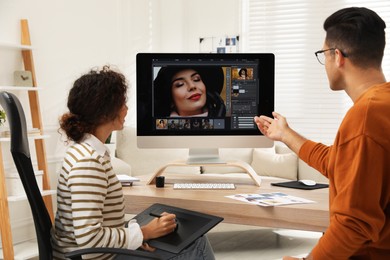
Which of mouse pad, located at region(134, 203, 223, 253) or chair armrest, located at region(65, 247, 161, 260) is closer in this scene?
chair armrest, located at region(65, 247, 161, 260)

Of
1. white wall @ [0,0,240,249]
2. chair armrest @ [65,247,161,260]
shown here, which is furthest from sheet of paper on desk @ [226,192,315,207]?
white wall @ [0,0,240,249]

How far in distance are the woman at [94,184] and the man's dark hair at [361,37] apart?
81 cm

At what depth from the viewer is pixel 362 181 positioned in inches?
55.4

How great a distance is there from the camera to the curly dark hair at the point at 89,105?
1.92 meters

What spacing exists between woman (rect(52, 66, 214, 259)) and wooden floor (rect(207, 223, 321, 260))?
78.7 inches

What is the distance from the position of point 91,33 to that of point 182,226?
135 inches

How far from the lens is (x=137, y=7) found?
5.70 meters

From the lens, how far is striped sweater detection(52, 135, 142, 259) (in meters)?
1.72

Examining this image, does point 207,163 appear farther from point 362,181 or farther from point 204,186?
point 362,181

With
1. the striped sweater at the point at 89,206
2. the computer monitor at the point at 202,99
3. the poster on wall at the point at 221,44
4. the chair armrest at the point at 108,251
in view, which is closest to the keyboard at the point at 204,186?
the computer monitor at the point at 202,99

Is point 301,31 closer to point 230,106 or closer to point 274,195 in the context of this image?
point 230,106

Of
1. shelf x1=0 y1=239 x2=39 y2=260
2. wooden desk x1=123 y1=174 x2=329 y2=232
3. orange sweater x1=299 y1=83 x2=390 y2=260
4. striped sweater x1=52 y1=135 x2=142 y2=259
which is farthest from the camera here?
shelf x1=0 y1=239 x2=39 y2=260

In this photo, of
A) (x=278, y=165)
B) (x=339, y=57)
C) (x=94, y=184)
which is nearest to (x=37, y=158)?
(x=278, y=165)

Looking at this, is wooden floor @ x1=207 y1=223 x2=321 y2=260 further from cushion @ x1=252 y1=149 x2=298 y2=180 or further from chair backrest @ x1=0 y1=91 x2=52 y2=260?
chair backrest @ x1=0 y1=91 x2=52 y2=260
